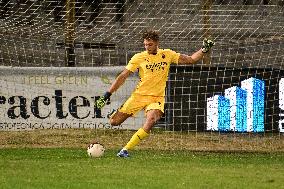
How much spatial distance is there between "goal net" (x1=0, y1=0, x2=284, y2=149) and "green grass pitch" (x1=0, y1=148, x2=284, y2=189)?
2.06 metres

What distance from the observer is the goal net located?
1833 centimetres

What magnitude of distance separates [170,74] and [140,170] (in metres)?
6.71

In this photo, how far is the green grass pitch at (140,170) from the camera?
10.6 m

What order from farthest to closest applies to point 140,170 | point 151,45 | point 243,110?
point 243,110
point 151,45
point 140,170

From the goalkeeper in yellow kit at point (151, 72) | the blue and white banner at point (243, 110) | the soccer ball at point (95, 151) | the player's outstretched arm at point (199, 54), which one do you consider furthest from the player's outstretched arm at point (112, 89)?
the blue and white banner at point (243, 110)

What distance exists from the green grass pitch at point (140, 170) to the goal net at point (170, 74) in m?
2.06

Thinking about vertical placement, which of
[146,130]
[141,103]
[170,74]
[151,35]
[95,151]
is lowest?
[95,151]

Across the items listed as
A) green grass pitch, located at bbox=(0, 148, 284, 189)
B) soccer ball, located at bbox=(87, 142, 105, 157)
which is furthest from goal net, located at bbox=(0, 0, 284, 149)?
soccer ball, located at bbox=(87, 142, 105, 157)

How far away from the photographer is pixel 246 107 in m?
18.1

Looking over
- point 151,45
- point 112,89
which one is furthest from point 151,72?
point 112,89

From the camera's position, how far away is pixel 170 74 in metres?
18.8

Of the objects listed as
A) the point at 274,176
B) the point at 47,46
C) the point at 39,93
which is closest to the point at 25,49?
the point at 47,46

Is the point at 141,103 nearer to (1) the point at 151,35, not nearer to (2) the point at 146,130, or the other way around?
(2) the point at 146,130

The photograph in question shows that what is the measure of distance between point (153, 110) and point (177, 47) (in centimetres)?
574
